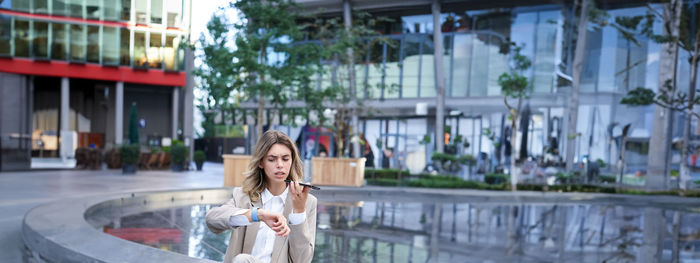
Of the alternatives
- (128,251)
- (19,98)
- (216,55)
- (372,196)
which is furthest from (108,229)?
(19,98)

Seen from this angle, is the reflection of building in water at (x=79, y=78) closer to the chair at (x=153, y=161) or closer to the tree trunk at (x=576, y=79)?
the chair at (x=153, y=161)

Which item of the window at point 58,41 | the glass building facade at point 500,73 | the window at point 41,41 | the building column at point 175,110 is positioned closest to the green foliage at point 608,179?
the glass building facade at point 500,73

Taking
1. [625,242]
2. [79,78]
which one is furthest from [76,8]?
[625,242]

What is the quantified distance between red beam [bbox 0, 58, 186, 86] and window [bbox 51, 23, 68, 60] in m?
0.29

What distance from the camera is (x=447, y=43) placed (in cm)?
2556

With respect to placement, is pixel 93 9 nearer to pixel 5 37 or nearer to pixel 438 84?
pixel 5 37

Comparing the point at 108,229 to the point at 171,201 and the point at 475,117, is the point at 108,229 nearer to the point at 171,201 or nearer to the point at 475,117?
the point at 171,201

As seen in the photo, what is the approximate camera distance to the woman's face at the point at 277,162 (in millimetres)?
2188

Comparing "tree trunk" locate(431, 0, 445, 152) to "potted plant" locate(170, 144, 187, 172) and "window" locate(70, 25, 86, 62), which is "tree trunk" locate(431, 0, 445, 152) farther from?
"window" locate(70, 25, 86, 62)

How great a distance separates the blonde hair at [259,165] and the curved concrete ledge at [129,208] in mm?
1542

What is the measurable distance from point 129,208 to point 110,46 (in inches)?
626

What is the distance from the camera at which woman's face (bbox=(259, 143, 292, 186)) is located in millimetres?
2188

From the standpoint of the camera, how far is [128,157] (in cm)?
1833

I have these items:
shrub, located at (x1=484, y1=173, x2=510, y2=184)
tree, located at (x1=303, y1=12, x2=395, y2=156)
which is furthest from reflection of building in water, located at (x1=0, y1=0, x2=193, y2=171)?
shrub, located at (x1=484, y1=173, x2=510, y2=184)
